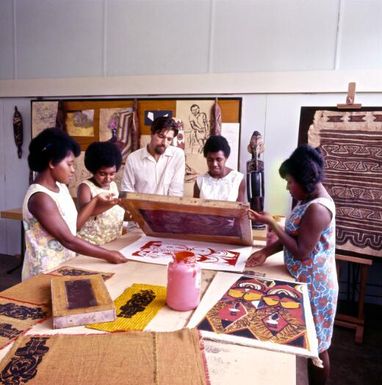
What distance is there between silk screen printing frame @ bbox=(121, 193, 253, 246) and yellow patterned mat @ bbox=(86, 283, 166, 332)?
0.44m

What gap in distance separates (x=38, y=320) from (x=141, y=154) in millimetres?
2009

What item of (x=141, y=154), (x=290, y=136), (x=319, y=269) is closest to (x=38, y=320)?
(x=319, y=269)

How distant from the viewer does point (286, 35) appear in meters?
3.55

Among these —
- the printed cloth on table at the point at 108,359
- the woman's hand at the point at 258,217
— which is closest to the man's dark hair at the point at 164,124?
the woman's hand at the point at 258,217

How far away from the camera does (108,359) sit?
78cm

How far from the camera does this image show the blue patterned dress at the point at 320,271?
1.52m

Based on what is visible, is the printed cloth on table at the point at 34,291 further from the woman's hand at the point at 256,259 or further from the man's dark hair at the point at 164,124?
the man's dark hair at the point at 164,124

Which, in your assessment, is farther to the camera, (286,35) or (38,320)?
(286,35)

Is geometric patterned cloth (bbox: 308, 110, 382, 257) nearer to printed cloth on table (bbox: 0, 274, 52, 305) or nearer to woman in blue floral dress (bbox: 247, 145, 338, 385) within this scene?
woman in blue floral dress (bbox: 247, 145, 338, 385)

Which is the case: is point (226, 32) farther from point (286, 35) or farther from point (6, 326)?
point (6, 326)

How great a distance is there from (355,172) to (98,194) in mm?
2270

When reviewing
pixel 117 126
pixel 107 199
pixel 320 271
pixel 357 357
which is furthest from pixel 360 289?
pixel 117 126

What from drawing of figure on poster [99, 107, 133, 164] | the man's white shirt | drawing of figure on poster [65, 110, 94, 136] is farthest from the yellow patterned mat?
drawing of figure on poster [65, 110, 94, 136]

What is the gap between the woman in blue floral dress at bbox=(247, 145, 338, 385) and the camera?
1.50m
